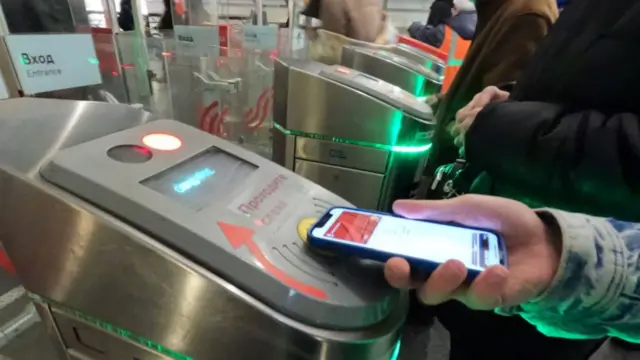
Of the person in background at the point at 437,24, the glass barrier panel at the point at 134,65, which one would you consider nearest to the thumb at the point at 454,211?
the glass barrier panel at the point at 134,65

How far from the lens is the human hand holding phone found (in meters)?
0.39

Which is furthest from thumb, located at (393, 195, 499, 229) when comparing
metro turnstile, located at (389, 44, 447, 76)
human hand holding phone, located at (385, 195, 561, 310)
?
metro turnstile, located at (389, 44, 447, 76)

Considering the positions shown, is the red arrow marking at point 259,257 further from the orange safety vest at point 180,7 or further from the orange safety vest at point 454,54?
the orange safety vest at point 454,54

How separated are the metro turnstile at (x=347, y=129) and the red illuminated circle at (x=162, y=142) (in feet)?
1.77

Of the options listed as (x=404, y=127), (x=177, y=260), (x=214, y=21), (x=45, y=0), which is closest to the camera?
(x=177, y=260)

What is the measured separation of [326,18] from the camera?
64.7 inches

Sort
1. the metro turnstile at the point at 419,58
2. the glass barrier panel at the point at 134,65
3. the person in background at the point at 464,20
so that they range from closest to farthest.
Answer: the glass barrier panel at the point at 134,65
the metro turnstile at the point at 419,58
the person in background at the point at 464,20

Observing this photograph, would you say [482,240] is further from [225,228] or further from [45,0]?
[45,0]

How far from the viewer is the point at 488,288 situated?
392 mm

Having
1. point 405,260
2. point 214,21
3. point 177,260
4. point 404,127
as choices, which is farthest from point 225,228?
point 214,21

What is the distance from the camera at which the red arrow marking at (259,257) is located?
392 mm

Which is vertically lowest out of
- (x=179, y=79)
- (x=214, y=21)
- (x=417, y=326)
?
(x=417, y=326)

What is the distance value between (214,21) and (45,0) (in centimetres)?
108

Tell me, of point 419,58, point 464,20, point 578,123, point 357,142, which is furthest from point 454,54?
point 578,123
